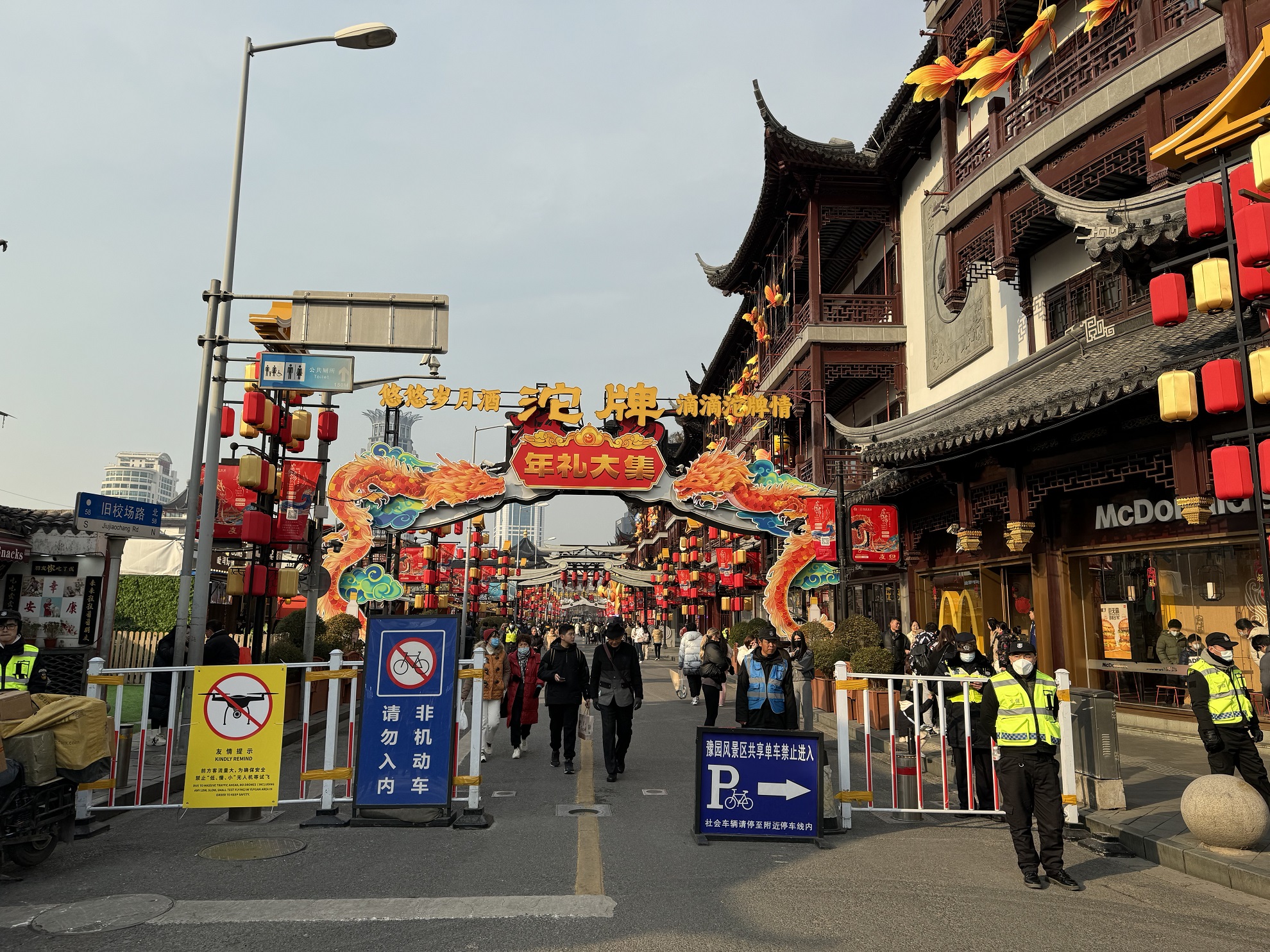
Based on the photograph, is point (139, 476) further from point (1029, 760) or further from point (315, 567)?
point (1029, 760)

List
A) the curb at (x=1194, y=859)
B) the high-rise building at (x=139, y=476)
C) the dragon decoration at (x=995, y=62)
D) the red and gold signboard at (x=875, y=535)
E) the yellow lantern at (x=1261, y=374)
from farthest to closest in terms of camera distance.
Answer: the high-rise building at (x=139, y=476) → the red and gold signboard at (x=875, y=535) → the dragon decoration at (x=995, y=62) → the yellow lantern at (x=1261, y=374) → the curb at (x=1194, y=859)

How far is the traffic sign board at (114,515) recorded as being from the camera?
957 cm

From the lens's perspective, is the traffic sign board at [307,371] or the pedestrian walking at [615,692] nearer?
the pedestrian walking at [615,692]

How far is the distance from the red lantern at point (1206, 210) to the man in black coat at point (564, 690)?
777cm

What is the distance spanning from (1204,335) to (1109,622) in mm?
4909

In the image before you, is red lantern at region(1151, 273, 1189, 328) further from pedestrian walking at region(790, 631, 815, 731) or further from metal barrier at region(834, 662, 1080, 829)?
pedestrian walking at region(790, 631, 815, 731)

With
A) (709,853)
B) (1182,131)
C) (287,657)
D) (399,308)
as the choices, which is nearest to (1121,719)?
(1182,131)

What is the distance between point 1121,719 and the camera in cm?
1362

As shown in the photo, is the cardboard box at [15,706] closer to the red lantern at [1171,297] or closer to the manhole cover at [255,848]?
the manhole cover at [255,848]

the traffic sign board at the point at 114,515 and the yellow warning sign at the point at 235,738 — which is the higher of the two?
the traffic sign board at the point at 114,515

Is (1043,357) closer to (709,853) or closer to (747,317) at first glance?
(709,853)

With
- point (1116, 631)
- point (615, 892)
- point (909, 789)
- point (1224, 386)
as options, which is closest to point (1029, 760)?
point (909, 789)

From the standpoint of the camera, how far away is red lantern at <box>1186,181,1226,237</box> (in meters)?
8.52

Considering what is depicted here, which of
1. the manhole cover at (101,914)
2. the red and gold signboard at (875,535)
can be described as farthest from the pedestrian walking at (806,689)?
the red and gold signboard at (875,535)
